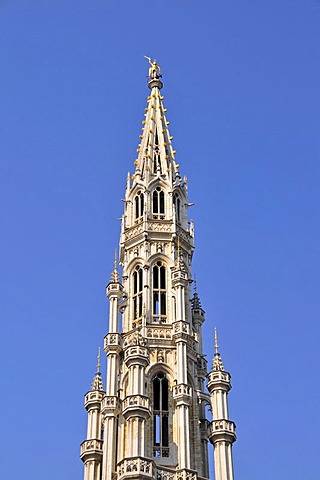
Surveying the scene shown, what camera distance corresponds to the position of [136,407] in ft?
171

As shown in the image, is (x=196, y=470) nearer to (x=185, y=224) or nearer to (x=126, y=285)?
(x=126, y=285)

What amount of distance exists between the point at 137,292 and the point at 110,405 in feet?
30.1

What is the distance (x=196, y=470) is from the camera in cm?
5356

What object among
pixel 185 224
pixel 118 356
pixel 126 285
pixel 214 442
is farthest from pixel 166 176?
pixel 214 442

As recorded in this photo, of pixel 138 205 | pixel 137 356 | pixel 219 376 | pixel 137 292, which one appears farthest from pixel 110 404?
pixel 138 205

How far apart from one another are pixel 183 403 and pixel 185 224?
655 inches

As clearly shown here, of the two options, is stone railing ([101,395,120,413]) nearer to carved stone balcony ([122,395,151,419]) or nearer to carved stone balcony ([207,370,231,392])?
carved stone balcony ([122,395,151,419])

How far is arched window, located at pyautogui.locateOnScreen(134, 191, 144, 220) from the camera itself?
2623 inches

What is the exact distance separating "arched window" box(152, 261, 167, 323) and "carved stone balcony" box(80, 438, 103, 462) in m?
8.91

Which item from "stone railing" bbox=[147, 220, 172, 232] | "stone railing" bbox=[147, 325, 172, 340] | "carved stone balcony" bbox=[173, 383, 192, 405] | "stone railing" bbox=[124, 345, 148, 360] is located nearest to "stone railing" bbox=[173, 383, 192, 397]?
"carved stone balcony" bbox=[173, 383, 192, 405]

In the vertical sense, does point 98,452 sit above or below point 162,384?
below

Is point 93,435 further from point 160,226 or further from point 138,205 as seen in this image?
point 138,205

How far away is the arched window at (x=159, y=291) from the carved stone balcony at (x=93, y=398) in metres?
6.05

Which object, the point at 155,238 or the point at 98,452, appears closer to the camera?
the point at 98,452
